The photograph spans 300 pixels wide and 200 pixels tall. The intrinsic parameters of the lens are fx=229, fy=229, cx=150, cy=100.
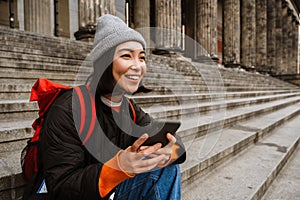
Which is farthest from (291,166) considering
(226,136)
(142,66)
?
(142,66)

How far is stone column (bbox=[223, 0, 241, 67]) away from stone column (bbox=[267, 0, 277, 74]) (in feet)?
28.6

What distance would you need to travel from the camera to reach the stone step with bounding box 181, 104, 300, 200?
66.8 inches

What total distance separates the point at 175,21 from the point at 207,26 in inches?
107

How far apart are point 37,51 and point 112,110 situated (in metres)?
3.17

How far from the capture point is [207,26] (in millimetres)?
11523

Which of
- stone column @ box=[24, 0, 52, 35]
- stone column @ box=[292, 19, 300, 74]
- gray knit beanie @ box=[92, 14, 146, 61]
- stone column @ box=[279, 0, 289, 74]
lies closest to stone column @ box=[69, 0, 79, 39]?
stone column @ box=[24, 0, 52, 35]

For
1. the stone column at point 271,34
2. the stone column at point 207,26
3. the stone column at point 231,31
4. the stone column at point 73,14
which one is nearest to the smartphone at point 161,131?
the stone column at point 207,26

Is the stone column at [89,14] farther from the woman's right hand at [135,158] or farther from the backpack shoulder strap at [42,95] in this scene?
the woman's right hand at [135,158]

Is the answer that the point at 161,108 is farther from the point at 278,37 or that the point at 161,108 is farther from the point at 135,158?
the point at 278,37

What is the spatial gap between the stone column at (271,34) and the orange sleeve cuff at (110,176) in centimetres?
2299

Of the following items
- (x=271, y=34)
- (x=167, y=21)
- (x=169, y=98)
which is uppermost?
(x=271, y=34)

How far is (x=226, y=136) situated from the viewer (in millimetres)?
2818

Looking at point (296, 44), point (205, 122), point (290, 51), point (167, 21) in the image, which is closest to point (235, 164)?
point (205, 122)

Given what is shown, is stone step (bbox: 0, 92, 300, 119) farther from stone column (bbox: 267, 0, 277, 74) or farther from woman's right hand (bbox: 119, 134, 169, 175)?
stone column (bbox: 267, 0, 277, 74)
